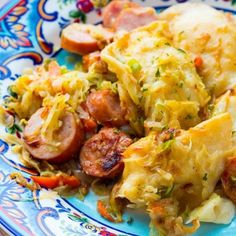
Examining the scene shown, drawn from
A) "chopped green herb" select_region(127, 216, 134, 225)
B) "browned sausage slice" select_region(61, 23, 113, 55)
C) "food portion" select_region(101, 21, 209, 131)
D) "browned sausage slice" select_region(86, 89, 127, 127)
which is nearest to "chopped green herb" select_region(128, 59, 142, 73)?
"food portion" select_region(101, 21, 209, 131)

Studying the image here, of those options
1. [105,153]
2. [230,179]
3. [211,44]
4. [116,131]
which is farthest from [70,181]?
[211,44]

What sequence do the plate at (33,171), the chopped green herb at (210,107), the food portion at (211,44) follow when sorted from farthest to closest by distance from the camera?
the food portion at (211,44) → the chopped green herb at (210,107) → the plate at (33,171)

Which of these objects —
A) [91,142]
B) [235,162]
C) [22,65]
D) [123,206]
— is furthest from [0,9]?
[235,162]

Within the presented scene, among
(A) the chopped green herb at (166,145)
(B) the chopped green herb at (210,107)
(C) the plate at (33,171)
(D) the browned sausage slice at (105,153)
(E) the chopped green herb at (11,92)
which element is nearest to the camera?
(C) the plate at (33,171)

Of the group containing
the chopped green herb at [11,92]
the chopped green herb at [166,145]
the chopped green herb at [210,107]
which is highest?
the chopped green herb at [11,92]

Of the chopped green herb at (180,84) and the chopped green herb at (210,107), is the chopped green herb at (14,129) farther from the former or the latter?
the chopped green herb at (210,107)

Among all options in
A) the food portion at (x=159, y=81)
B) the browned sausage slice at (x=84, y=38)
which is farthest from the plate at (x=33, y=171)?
the food portion at (x=159, y=81)

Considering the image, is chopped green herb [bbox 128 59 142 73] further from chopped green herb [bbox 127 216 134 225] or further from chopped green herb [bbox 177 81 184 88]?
chopped green herb [bbox 127 216 134 225]
